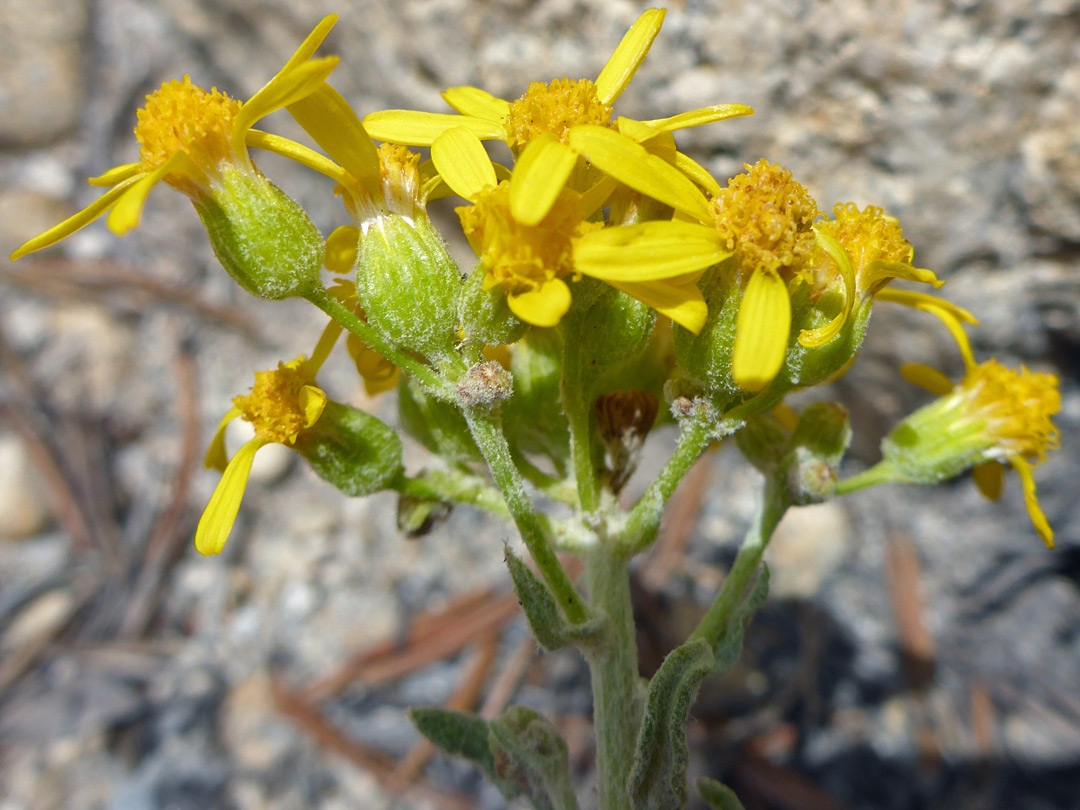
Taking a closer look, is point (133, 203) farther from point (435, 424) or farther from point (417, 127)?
point (435, 424)

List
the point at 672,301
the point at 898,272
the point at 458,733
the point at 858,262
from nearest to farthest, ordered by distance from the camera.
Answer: the point at 672,301, the point at 898,272, the point at 858,262, the point at 458,733

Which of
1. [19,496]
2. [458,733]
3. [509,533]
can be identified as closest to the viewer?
[458,733]

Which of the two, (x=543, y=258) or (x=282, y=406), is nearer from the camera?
(x=543, y=258)

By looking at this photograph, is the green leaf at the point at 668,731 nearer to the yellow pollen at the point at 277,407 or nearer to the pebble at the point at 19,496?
the yellow pollen at the point at 277,407

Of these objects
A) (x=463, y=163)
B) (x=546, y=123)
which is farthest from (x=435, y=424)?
(x=546, y=123)

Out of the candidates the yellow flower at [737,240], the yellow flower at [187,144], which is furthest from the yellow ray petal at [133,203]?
the yellow flower at [737,240]

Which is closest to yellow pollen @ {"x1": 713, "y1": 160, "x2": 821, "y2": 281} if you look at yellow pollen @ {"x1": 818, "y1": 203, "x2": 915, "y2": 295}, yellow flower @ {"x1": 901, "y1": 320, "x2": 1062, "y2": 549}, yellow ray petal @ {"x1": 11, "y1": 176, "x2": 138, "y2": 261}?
yellow pollen @ {"x1": 818, "y1": 203, "x2": 915, "y2": 295}

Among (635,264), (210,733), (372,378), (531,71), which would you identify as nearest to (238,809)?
(210,733)

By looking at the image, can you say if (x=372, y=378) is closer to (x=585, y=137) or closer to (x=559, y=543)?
(x=559, y=543)
